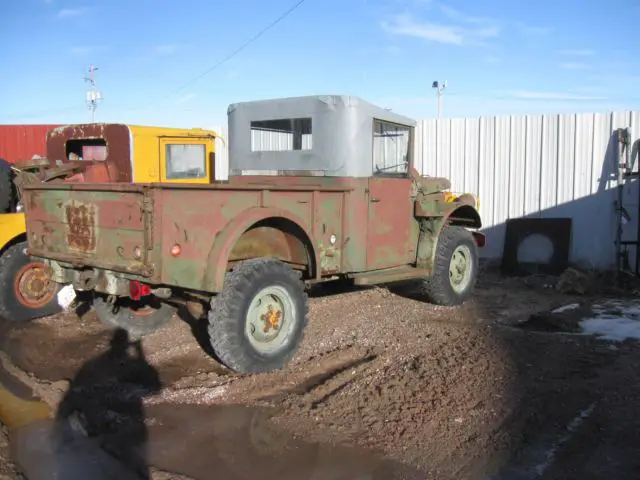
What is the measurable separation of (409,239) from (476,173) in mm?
4264

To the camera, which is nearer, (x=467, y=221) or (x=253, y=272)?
(x=253, y=272)

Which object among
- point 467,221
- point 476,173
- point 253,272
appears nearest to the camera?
point 253,272

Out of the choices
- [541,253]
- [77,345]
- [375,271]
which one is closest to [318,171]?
[375,271]

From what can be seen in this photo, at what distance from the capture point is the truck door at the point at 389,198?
577 cm

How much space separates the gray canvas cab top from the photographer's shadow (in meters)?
2.27

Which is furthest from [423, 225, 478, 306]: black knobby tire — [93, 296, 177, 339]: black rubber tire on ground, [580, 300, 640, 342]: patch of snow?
[93, 296, 177, 339]: black rubber tire on ground

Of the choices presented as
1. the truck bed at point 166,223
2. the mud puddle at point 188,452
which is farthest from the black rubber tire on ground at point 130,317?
the mud puddle at point 188,452

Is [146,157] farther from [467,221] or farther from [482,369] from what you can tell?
[482,369]

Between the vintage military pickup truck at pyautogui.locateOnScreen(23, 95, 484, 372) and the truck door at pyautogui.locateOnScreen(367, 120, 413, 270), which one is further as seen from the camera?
the truck door at pyautogui.locateOnScreen(367, 120, 413, 270)

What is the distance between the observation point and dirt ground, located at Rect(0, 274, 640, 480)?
329 centimetres

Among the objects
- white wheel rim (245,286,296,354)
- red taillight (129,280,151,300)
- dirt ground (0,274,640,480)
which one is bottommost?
dirt ground (0,274,640,480)

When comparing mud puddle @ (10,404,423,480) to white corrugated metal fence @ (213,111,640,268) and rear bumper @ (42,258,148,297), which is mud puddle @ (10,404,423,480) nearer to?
rear bumper @ (42,258,148,297)

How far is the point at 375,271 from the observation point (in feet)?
19.6

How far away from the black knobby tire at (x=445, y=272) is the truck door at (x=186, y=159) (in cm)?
343
